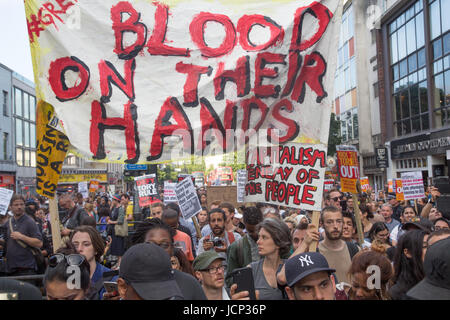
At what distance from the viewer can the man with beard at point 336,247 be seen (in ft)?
14.9

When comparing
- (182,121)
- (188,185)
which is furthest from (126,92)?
(188,185)

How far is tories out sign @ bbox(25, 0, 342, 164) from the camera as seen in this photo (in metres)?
4.34

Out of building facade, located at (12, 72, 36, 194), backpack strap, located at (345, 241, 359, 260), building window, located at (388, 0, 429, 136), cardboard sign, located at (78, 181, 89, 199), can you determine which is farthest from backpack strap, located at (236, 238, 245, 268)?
building facade, located at (12, 72, 36, 194)

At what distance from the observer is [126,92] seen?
4441 mm

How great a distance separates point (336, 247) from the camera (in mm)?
4707

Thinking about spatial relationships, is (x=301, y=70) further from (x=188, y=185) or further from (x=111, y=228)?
(x=111, y=228)

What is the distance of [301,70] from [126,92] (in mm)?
1885

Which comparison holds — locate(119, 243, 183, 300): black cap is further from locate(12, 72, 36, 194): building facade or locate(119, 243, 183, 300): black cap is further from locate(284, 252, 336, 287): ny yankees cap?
locate(12, 72, 36, 194): building facade

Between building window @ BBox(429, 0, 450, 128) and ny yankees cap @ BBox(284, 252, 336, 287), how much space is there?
22.9 m

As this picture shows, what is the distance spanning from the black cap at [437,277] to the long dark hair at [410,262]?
1180 mm

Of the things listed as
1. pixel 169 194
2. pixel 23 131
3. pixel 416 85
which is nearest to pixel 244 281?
pixel 169 194

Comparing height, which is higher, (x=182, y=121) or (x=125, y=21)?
(x=125, y=21)

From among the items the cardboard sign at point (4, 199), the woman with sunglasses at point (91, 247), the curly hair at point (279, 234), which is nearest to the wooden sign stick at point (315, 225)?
the curly hair at point (279, 234)

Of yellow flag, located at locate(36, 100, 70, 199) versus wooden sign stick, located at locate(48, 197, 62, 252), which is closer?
wooden sign stick, located at locate(48, 197, 62, 252)
